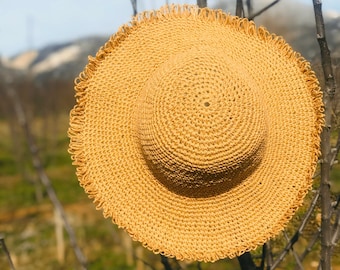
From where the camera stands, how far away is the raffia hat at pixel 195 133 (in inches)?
42.1

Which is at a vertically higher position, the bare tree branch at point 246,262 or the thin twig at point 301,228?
the thin twig at point 301,228

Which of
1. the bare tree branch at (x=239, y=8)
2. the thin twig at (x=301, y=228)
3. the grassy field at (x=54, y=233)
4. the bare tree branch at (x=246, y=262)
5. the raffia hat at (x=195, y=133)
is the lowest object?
the grassy field at (x=54, y=233)

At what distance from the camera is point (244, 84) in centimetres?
107

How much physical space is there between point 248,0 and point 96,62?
59cm

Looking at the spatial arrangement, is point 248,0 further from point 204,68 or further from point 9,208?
point 9,208

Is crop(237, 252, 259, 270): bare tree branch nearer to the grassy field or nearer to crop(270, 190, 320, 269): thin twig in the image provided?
crop(270, 190, 320, 269): thin twig

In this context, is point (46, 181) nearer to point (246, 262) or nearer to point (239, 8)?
point (246, 262)

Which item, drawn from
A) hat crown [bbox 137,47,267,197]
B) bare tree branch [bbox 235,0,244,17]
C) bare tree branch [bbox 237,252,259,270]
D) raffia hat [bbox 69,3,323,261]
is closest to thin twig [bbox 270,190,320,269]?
bare tree branch [bbox 237,252,259,270]

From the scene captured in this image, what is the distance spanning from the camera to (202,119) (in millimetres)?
1055

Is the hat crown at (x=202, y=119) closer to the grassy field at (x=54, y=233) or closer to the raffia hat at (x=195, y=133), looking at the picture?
the raffia hat at (x=195, y=133)

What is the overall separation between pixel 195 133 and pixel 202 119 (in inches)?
1.3

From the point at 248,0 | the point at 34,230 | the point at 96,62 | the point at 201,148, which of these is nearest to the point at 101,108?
the point at 96,62

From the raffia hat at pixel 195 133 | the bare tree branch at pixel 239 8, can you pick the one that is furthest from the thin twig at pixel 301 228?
the bare tree branch at pixel 239 8

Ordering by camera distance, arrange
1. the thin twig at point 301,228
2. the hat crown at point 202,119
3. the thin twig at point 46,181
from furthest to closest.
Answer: the thin twig at point 46,181
the thin twig at point 301,228
the hat crown at point 202,119
